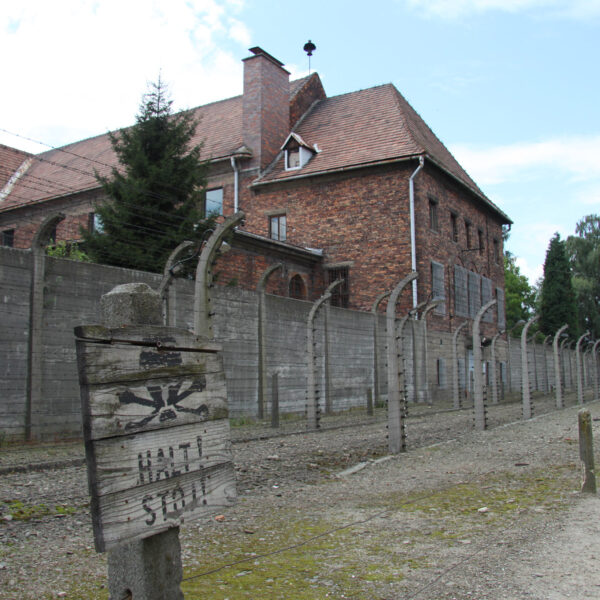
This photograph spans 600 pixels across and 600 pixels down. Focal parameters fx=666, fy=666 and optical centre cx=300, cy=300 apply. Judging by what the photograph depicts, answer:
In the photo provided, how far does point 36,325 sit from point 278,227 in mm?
19108

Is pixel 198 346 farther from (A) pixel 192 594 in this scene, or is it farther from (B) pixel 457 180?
(B) pixel 457 180

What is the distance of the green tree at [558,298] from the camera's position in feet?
157

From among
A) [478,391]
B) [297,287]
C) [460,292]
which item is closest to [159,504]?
[478,391]

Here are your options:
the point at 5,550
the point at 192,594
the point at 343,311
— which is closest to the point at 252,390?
the point at 343,311

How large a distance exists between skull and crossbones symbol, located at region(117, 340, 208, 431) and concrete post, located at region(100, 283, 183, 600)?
138 millimetres

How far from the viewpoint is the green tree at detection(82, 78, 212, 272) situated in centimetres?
1644

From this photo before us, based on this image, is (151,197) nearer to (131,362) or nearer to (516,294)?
(131,362)

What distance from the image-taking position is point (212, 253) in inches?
366

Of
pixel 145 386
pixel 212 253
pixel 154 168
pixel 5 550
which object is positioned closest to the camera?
pixel 145 386

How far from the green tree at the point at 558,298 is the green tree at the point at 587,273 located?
3870 millimetres

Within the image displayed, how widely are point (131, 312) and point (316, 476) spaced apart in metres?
5.55

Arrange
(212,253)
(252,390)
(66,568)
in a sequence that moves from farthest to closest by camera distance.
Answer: (252,390) → (212,253) → (66,568)

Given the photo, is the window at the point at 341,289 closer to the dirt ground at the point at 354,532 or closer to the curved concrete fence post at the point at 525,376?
the curved concrete fence post at the point at 525,376

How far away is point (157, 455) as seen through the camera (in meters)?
2.20
